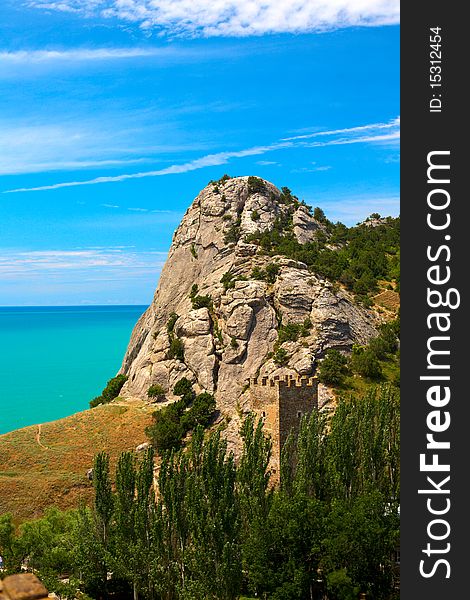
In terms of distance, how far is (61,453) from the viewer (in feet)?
A: 205

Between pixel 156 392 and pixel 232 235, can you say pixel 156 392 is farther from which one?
pixel 232 235

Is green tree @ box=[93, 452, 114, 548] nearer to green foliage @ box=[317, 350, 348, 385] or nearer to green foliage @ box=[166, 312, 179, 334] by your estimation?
green foliage @ box=[317, 350, 348, 385]

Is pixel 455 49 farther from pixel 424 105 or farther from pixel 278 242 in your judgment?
pixel 278 242

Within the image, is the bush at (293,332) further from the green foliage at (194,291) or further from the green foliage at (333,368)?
the green foliage at (194,291)

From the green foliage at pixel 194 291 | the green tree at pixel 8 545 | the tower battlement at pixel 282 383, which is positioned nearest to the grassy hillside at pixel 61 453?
the green tree at pixel 8 545

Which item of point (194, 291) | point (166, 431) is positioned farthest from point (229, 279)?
point (166, 431)

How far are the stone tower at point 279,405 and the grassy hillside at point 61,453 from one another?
17.8 meters

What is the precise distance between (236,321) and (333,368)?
1344 centimetres

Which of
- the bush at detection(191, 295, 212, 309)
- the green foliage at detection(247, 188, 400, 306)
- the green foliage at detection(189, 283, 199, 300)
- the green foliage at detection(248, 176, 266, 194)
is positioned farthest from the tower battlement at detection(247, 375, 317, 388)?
the green foliage at detection(248, 176, 266, 194)

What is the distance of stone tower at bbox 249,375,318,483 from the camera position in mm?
43469

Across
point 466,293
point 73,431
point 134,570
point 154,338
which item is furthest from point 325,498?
point 154,338

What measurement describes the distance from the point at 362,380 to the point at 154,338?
2947 centimetres

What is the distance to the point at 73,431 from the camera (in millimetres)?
66812

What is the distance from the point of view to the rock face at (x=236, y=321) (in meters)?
69.2
